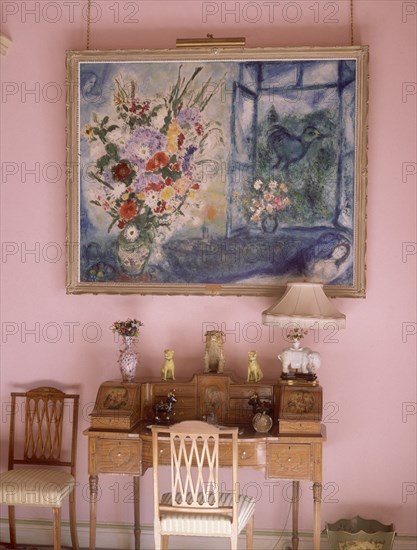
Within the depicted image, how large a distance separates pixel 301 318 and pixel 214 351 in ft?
2.13

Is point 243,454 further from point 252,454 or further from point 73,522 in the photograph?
point 73,522

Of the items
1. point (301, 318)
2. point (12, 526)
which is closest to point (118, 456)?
point (12, 526)

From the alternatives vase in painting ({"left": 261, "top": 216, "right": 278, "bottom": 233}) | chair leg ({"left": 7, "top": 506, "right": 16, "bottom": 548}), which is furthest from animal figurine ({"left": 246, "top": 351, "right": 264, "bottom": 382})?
chair leg ({"left": 7, "top": 506, "right": 16, "bottom": 548})

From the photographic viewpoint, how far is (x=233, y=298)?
4789 millimetres

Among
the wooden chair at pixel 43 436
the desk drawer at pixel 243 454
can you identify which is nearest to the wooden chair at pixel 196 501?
the desk drawer at pixel 243 454

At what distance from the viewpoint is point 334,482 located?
4.74 metres

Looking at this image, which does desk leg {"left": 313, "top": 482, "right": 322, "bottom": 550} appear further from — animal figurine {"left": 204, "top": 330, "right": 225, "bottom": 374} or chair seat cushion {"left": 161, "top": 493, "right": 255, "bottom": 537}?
animal figurine {"left": 204, "top": 330, "right": 225, "bottom": 374}

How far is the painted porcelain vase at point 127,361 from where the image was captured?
4.61 metres

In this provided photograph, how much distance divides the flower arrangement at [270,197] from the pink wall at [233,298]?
0.57 metres

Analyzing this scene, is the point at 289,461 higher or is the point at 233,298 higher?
the point at 233,298

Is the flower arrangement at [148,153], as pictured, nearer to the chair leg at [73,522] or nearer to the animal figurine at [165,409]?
the animal figurine at [165,409]

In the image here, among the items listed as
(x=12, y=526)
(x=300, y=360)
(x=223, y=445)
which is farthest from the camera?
(x=12, y=526)

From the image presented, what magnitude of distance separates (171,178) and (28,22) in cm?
146

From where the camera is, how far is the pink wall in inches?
184
